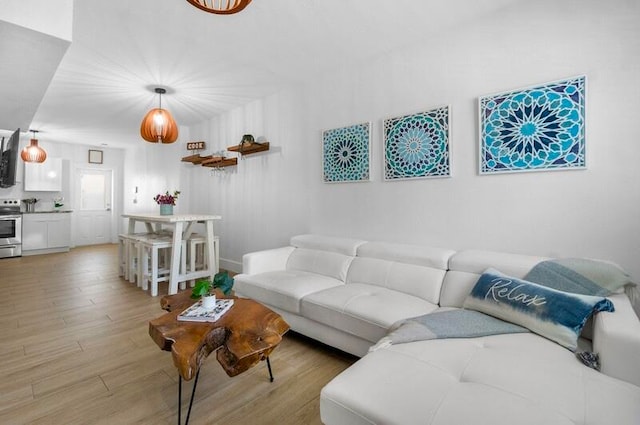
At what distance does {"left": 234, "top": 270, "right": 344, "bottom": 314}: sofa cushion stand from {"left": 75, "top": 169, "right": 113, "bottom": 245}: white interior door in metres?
6.83

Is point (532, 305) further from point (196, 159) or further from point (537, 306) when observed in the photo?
point (196, 159)

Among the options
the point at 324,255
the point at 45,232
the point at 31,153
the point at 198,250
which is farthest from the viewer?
the point at 45,232

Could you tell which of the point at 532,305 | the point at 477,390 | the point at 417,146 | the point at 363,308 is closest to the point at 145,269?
the point at 363,308

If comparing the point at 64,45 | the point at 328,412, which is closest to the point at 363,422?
the point at 328,412

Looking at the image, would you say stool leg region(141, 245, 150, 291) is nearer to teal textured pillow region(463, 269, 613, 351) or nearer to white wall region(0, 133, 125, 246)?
teal textured pillow region(463, 269, 613, 351)

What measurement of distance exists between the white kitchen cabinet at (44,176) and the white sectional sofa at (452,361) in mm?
7158

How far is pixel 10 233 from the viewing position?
5758 millimetres

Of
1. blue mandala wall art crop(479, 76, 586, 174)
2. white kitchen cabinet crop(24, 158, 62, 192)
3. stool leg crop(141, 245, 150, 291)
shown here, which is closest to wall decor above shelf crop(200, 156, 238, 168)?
stool leg crop(141, 245, 150, 291)

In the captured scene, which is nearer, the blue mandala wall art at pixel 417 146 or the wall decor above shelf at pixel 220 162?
the blue mandala wall art at pixel 417 146

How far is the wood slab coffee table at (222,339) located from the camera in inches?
53.1

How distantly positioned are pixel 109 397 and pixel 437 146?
9.27 feet

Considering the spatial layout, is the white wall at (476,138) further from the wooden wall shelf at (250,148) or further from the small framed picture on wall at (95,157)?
the small framed picture on wall at (95,157)

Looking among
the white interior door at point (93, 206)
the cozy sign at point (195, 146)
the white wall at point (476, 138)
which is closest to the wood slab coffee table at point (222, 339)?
the white wall at point (476, 138)

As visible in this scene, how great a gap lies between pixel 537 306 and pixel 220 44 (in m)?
3.08
